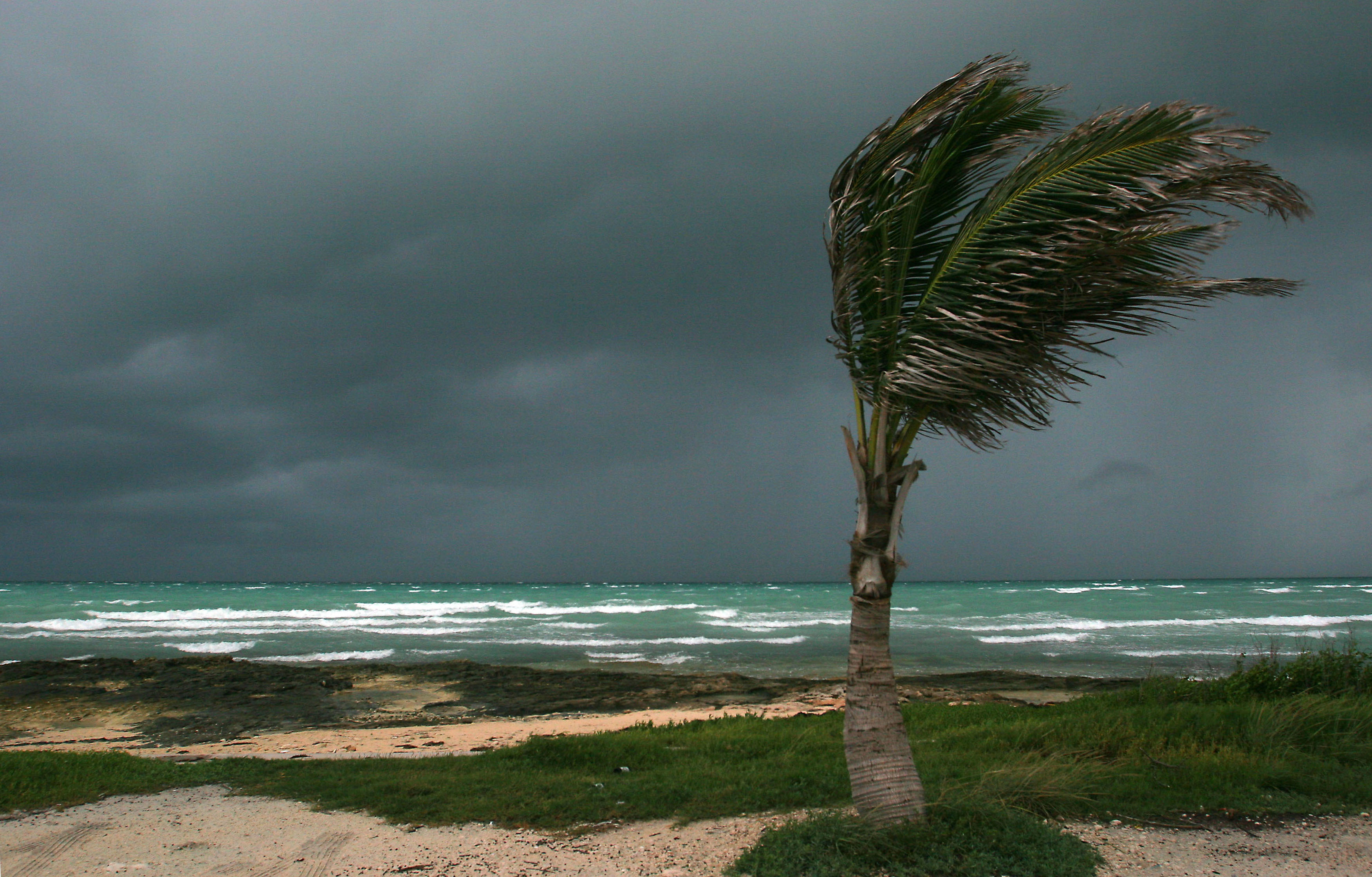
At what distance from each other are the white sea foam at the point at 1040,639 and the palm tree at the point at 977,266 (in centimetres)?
2817

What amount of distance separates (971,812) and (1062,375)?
10.5 feet

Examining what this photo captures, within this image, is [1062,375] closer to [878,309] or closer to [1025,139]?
[878,309]

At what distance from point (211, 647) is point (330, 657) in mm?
6812

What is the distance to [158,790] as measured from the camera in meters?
8.94

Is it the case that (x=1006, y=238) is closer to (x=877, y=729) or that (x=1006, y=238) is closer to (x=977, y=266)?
(x=977, y=266)

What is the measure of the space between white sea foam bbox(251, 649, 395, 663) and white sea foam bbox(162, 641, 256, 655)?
2.33 m

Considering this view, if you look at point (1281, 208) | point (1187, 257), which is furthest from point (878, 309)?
point (1281, 208)

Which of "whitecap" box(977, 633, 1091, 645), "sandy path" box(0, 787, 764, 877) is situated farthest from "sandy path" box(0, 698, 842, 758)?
"whitecap" box(977, 633, 1091, 645)

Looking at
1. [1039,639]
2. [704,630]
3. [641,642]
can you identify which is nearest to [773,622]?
[704,630]

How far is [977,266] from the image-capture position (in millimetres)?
5453

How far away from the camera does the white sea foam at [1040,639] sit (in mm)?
31562

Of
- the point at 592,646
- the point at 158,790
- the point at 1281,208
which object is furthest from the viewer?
the point at 592,646

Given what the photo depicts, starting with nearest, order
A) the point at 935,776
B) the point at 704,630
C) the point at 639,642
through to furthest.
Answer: the point at 935,776 < the point at 639,642 < the point at 704,630

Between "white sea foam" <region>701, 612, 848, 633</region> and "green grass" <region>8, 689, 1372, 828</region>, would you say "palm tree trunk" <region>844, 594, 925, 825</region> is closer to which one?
"green grass" <region>8, 689, 1372, 828</region>
